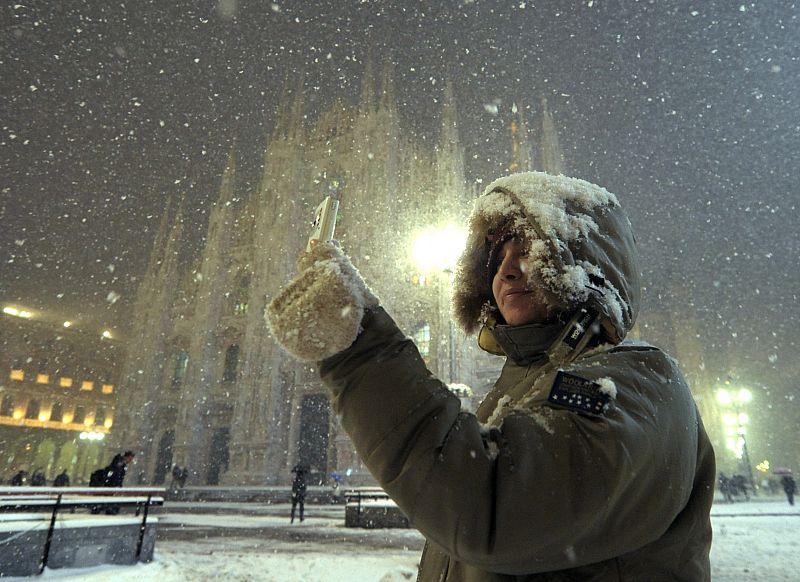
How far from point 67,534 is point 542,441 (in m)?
7.04

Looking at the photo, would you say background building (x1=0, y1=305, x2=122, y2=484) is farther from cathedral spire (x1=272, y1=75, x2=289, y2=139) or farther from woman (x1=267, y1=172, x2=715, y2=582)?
woman (x1=267, y1=172, x2=715, y2=582)

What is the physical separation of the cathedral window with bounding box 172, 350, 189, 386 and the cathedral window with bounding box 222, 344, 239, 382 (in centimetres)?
342

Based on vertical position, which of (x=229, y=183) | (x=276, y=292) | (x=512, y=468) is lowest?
(x=512, y=468)

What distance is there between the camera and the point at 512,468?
82cm

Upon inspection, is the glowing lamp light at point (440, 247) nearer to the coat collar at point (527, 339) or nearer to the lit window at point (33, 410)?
the coat collar at point (527, 339)

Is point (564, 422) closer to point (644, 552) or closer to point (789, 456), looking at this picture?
point (644, 552)

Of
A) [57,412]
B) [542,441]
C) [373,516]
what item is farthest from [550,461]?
[57,412]

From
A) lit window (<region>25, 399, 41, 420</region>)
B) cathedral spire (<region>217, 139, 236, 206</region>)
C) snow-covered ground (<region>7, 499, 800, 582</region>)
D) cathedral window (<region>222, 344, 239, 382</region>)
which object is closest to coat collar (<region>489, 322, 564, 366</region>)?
snow-covered ground (<region>7, 499, 800, 582</region>)

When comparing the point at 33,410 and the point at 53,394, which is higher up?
the point at 53,394

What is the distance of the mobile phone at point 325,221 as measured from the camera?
1.34m

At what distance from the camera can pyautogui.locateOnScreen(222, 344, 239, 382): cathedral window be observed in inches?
1254

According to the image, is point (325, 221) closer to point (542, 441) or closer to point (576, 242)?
point (576, 242)

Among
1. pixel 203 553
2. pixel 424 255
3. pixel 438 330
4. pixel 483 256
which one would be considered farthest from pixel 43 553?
pixel 438 330

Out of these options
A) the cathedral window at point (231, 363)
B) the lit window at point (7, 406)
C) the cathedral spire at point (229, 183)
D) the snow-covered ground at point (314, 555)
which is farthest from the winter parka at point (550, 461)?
the lit window at point (7, 406)
